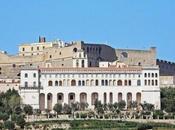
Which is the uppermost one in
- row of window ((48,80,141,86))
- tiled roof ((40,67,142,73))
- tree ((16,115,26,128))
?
tiled roof ((40,67,142,73))

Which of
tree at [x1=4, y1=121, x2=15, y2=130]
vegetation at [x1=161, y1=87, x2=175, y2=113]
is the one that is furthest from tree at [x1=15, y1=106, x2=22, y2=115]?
vegetation at [x1=161, y1=87, x2=175, y2=113]

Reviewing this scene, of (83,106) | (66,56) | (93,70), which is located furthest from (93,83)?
(66,56)

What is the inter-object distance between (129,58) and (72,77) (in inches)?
785

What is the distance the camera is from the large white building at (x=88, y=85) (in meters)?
105

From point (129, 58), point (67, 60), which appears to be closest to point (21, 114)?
point (67, 60)

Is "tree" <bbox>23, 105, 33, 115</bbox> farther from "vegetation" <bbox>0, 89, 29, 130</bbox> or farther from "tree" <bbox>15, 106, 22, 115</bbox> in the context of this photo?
"tree" <bbox>15, 106, 22, 115</bbox>

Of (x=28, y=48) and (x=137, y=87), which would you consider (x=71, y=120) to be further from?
(x=28, y=48)

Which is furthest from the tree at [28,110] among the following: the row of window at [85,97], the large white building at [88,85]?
the row of window at [85,97]

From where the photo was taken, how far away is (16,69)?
397 feet

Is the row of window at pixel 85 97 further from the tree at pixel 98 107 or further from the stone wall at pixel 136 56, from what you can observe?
the stone wall at pixel 136 56

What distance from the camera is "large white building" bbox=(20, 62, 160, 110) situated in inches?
4139

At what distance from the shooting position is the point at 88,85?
10606 centimetres

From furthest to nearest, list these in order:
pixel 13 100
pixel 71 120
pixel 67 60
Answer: pixel 67 60 < pixel 13 100 < pixel 71 120

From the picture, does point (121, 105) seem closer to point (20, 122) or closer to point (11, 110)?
point (11, 110)
